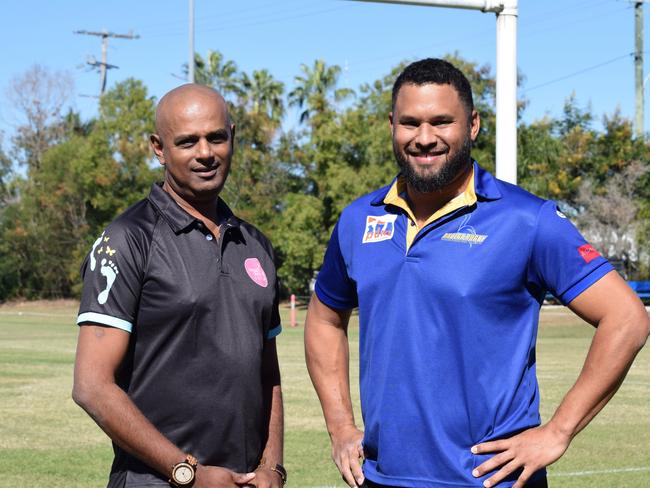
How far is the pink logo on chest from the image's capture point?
4152mm

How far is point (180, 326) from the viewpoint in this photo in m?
3.91

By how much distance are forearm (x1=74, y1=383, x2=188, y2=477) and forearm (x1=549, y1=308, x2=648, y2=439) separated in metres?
1.33

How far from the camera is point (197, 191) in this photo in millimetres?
4137

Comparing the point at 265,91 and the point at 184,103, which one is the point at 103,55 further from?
the point at 184,103

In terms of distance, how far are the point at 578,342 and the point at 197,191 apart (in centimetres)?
2581

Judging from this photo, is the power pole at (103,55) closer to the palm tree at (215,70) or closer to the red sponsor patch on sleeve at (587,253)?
the palm tree at (215,70)

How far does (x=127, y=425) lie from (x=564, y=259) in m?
1.57

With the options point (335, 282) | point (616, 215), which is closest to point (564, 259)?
point (335, 282)

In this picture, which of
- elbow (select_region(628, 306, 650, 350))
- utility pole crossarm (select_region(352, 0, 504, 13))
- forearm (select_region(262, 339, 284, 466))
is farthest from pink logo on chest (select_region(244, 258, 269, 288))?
utility pole crossarm (select_region(352, 0, 504, 13))

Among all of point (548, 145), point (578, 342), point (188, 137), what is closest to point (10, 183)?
point (548, 145)

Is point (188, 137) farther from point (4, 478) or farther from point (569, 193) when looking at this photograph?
point (569, 193)

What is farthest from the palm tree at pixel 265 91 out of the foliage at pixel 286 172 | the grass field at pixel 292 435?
the grass field at pixel 292 435

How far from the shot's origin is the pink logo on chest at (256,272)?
13.6 feet

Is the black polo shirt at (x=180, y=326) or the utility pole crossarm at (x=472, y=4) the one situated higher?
the utility pole crossarm at (x=472, y=4)
